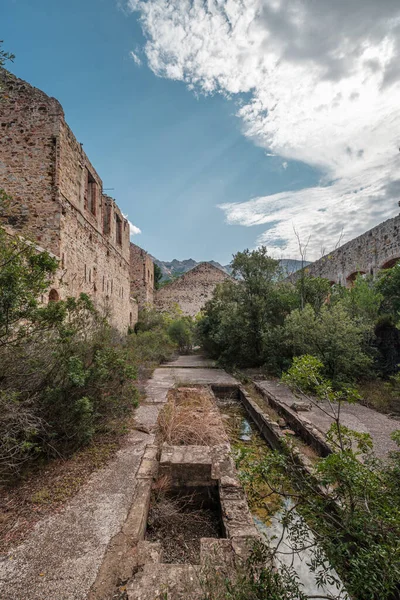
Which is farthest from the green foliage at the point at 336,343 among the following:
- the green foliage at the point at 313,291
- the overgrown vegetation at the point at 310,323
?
the green foliage at the point at 313,291

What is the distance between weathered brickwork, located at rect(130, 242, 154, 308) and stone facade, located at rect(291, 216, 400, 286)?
11.8m

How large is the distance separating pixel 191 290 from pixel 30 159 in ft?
58.0

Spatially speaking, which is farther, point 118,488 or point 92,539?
point 118,488

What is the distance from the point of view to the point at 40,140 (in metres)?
7.88

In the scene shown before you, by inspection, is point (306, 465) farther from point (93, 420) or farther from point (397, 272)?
point (397, 272)

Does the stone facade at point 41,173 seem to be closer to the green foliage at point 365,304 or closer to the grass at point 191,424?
the grass at point 191,424

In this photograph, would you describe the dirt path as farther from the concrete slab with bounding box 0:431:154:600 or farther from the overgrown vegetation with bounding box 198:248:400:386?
the overgrown vegetation with bounding box 198:248:400:386

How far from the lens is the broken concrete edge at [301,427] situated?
4.42m

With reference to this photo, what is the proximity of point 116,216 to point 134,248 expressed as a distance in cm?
772

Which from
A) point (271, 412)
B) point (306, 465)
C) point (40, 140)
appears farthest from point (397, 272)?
point (40, 140)

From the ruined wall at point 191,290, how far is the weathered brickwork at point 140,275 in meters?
2.66

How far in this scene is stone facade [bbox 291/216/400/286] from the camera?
10.7 metres

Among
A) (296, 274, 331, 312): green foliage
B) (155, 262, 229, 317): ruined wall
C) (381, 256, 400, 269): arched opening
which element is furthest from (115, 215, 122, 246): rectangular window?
(381, 256, 400, 269): arched opening

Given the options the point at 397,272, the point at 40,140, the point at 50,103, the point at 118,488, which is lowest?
the point at 118,488
